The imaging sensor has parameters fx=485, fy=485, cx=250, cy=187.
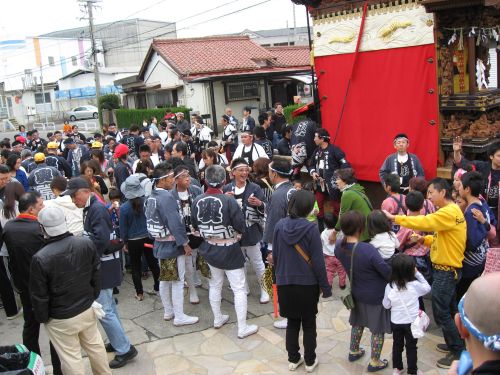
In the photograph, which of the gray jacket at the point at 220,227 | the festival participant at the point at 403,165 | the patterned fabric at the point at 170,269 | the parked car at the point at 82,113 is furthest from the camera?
the parked car at the point at 82,113

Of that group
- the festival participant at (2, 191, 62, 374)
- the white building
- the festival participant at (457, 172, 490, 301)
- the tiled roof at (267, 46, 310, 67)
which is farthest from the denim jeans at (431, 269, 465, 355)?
the white building

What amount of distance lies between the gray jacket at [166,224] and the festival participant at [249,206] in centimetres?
68

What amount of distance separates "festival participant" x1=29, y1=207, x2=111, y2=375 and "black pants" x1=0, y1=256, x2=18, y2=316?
2.52 m

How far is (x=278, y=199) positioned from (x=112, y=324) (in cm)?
211

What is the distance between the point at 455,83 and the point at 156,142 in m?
5.64

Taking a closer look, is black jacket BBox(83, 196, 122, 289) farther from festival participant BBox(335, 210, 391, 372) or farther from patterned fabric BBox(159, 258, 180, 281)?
festival participant BBox(335, 210, 391, 372)

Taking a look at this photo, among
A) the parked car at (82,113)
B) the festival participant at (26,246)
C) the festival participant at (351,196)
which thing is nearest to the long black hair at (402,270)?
the festival participant at (351,196)

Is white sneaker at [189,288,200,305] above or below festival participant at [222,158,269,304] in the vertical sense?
below

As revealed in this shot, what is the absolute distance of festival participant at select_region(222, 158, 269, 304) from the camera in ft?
18.7

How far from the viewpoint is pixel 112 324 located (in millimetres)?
4820

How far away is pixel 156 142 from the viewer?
32.4 feet

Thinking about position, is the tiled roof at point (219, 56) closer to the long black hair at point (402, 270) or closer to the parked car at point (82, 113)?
the parked car at point (82, 113)

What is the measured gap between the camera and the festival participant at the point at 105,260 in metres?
4.83

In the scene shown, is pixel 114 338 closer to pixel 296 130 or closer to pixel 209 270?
pixel 209 270
